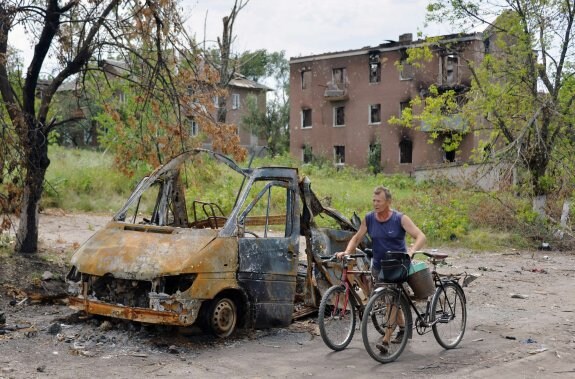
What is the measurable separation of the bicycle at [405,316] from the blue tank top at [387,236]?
362 millimetres

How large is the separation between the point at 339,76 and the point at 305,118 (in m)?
4.64

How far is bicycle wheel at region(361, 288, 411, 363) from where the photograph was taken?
7.46 meters

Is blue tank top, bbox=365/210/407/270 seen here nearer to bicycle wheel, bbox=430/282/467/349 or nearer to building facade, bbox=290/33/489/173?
bicycle wheel, bbox=430/282/467/349

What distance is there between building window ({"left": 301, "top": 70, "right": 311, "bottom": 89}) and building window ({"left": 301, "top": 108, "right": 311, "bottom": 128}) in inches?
72.0

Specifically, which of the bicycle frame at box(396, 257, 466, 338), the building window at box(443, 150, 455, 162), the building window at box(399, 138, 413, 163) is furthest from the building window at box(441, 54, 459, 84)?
the bicycle frame at box(396, 257, 466, 338)

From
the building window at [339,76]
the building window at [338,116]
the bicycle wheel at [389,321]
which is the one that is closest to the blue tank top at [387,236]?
the bicycle wheel at [389,321]

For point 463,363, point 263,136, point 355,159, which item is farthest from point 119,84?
point 263,136

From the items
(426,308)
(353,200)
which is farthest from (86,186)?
(426,308)

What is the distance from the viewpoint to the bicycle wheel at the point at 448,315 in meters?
8.12

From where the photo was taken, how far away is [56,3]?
42.1 feet

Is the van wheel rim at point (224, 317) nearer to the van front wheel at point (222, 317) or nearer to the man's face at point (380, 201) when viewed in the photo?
the van front wheel at point (222, 317)

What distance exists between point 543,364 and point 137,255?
4550mm

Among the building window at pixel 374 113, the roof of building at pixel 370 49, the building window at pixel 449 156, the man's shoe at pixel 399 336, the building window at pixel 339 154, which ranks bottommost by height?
the man's shoe at pixel 399 336

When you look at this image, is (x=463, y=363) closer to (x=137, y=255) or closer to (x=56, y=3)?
(x=137, y=255)
